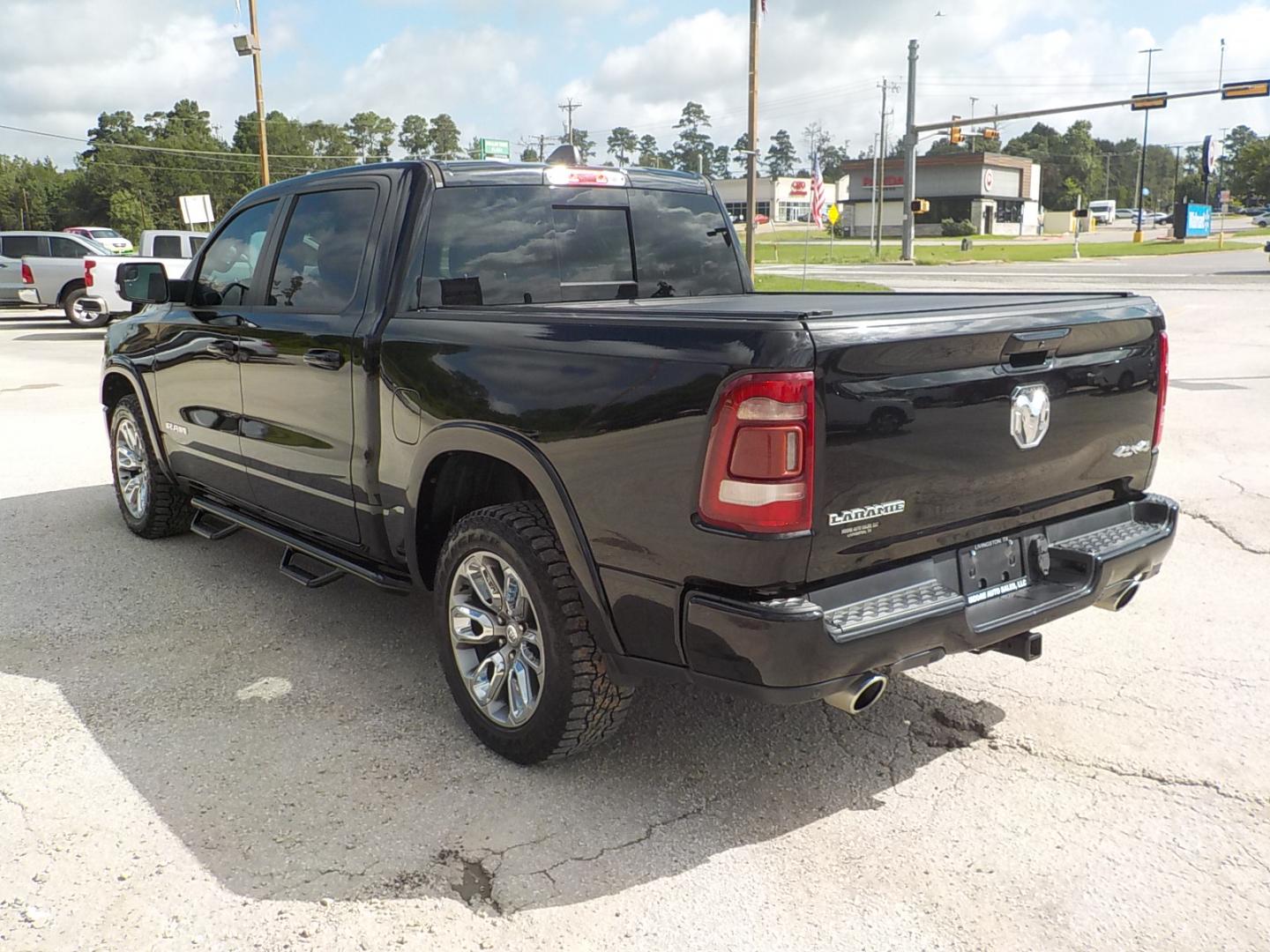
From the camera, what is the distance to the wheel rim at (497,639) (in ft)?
11.1

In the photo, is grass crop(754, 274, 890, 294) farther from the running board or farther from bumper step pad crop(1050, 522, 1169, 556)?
bumper step pad crop(1050, 522, 1169, 556)

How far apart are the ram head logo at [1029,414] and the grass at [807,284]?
2210cm

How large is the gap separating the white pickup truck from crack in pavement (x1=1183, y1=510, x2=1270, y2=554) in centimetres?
1682

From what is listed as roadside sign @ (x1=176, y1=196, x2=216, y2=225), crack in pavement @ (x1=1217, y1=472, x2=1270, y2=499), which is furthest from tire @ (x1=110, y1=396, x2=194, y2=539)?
roadside sign @ (x1=176, y1=196, x2=216, y2=225)

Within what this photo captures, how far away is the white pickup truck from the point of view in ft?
64.0

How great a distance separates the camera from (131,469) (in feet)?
20.6

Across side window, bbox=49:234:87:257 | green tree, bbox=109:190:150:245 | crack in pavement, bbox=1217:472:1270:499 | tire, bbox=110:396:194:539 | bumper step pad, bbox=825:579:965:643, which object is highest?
green tree, bbox=109:190:150:245

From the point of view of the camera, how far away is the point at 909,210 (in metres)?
43.4

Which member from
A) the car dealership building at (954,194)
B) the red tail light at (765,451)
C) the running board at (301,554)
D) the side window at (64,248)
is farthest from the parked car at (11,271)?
the car dealership building at (954,194)

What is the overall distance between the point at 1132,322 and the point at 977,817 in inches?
64.9

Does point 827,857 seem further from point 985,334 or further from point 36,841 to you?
point 36,841

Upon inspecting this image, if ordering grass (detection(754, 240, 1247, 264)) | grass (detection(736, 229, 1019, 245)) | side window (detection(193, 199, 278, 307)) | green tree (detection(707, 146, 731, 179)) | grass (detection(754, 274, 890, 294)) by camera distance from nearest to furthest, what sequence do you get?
side window (detection(193, 199, 278, 307)) → grass (detection(754, 274, 890, 294)) → grass (detection(754, 240, 1247, 264)) → grass (detection(736, 229, 1019, 245)) → green tree (detection(707, 146, 731, 179))

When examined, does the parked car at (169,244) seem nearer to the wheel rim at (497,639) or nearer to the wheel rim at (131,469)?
the wheel rim at (131,469)

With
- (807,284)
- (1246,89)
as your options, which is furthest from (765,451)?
(1246,89)
